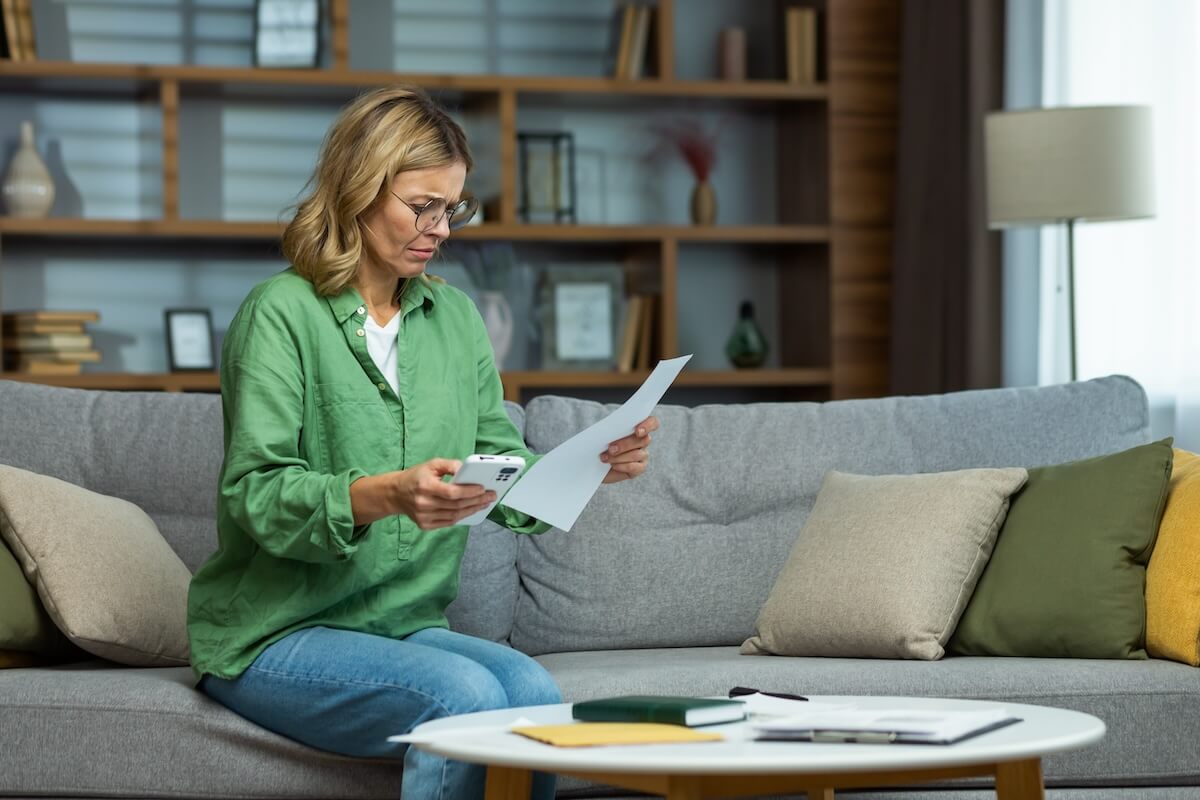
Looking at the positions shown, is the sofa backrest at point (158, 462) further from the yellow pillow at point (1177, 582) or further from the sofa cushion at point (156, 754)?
the yellow pillow at point (1177, 582)

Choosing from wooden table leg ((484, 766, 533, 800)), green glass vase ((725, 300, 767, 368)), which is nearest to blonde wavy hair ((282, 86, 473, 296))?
wooden table leg ((484, 766, 533, 800))

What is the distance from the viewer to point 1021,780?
59.7 inches

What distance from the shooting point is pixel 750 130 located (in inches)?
189

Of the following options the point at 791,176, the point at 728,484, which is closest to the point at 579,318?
the point at 791,176

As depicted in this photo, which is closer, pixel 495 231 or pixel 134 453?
pixel 134 453

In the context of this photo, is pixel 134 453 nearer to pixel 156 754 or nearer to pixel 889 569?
pixel 156 754

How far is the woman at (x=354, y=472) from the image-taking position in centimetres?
174

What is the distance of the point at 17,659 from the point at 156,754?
1.11 feet

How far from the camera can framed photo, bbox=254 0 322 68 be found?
4.35 meters

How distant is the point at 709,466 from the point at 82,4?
2.78m

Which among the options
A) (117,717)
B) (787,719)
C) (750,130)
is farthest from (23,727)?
(750,130)

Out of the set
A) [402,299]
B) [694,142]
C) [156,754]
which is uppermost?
[694,142]

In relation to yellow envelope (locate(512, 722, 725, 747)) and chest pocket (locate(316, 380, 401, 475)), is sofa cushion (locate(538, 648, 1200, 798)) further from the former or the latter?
yellow envelope (locate(512, 722, 725, 747))

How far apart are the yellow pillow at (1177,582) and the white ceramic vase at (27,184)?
3158 mm
